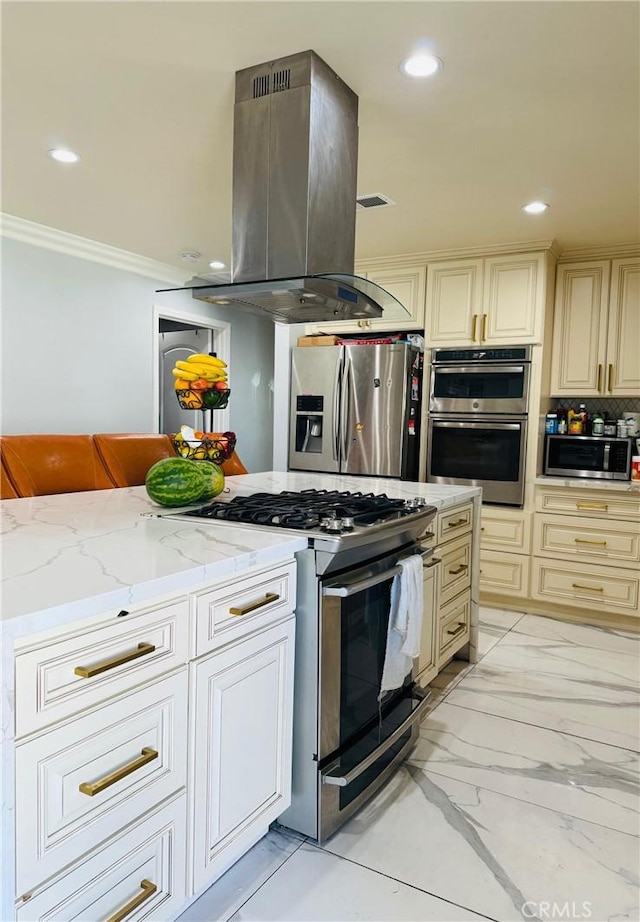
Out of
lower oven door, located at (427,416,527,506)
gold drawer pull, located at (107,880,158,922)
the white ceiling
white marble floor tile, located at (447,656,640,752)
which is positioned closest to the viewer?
gold drawer pull, located at (107,880,158,922)

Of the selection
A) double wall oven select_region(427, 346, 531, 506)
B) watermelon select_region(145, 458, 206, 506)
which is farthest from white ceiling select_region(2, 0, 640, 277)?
watermelon select_region(145, 458, 206, 506)

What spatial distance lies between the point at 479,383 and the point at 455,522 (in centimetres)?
172

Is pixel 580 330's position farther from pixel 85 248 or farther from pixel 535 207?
pixel 85 248

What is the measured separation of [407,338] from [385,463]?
0.95m

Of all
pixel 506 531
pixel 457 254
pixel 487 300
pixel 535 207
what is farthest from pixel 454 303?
Answer: pixel 506 531

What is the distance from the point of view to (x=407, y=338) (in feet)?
14.2

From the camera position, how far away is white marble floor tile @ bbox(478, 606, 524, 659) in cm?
339

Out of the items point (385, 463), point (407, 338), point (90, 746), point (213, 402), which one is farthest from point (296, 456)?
point (90, 746)

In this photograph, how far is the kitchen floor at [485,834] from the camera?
1.49 metres

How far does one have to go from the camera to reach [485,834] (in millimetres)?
1762

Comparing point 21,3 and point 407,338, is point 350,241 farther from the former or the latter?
point 407,338

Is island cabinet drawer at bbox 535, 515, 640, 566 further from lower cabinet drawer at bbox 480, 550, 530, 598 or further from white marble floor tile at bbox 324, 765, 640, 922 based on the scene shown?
white marble floor tile at bbox 324, 765, 640, 922

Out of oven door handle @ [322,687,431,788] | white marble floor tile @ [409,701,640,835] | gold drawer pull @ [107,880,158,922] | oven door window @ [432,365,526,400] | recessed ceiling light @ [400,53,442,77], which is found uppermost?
recessed ceiling light @ [400,53,442,77]

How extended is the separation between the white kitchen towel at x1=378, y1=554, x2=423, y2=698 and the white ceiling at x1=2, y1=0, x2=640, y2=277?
67.1 inches
